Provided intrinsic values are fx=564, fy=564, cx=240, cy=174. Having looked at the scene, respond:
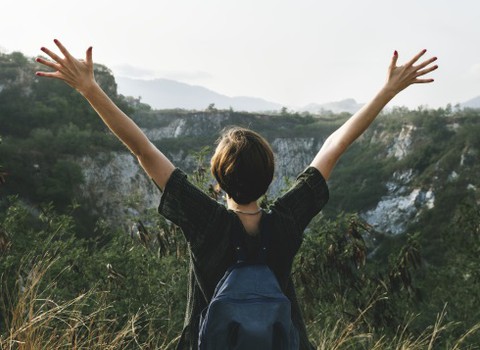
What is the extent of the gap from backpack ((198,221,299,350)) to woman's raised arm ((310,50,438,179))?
54cm

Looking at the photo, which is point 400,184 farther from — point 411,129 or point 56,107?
point 56,107

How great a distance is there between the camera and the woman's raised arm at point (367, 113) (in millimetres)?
1969

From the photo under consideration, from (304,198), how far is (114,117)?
0.66 m

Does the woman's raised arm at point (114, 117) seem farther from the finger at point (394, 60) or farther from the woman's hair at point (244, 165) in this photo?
the finger at point (394, 60)

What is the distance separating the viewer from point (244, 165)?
5.48 ft

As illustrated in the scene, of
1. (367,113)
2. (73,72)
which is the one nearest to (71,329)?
(73,72)

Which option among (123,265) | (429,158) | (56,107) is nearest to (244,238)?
(123,265)

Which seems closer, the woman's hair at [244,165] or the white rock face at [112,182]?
the woman's hair at [244,165]

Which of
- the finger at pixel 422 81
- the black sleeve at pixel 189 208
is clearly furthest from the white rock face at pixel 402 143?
the black sleeve at pixel 189 208

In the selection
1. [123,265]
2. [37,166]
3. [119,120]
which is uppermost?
[119,120]

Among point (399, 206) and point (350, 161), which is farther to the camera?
point (350, 161)

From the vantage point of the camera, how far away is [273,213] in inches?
68.3

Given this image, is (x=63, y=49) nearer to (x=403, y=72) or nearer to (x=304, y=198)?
(x=304, y=198)

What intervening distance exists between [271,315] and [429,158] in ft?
285
